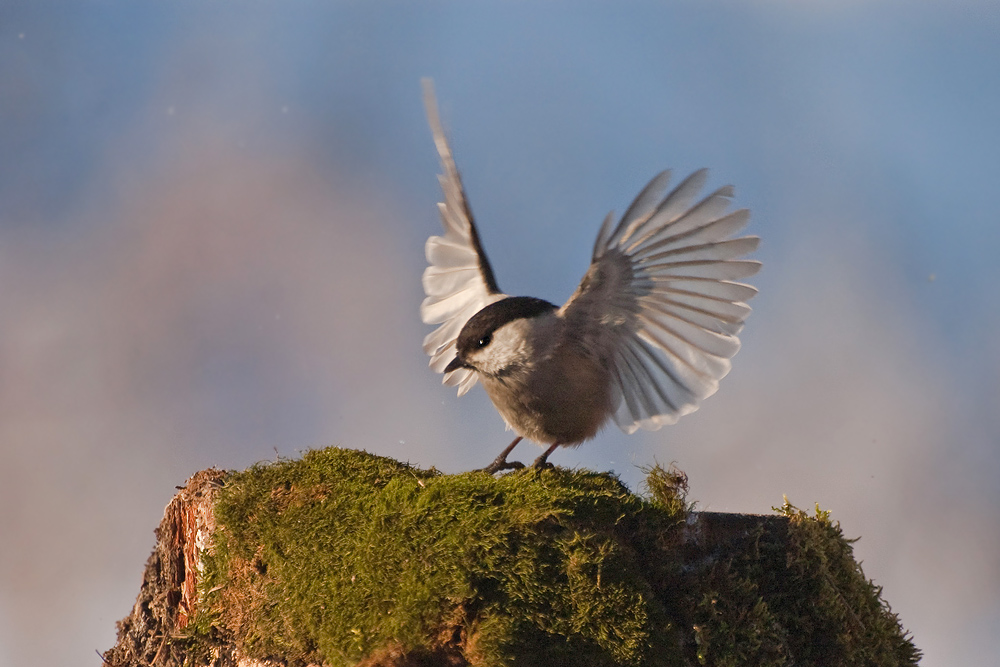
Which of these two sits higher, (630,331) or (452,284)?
(452,284)

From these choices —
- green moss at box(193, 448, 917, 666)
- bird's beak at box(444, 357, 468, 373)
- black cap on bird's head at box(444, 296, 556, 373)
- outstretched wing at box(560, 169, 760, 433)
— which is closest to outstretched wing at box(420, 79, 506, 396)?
bird's beak at box(444, 357, 468, 373)

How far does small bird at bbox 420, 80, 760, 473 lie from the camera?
3.35 metres

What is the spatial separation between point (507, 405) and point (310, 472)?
105cm

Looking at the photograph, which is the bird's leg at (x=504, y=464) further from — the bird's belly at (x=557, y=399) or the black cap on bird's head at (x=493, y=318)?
the black cap on bird's head at (x=493, y=318)

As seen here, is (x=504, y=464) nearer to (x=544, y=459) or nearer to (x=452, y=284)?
(x=544, y=459)

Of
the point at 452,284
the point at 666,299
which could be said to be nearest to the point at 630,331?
the point at 666,299

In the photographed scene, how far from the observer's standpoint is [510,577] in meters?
2.25

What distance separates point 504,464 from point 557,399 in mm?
406

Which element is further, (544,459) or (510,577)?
(544,459)

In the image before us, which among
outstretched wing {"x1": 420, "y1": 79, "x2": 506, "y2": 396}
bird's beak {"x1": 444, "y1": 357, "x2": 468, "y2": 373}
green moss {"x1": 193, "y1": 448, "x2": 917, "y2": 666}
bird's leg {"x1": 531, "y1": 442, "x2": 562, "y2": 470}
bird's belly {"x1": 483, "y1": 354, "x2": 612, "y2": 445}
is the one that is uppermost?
outstretched wing {"x1": 420, "y1": 79, "x2": 506, "y2": 396}

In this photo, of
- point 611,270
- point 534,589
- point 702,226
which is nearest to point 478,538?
point 534,589

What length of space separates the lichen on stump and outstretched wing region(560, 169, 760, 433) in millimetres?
975

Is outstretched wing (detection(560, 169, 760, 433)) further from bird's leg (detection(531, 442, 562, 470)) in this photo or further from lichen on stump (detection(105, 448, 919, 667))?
lichen on stump (detection(105, 448, 919, 667))

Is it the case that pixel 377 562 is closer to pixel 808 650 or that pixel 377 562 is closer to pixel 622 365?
pixel 808 650
